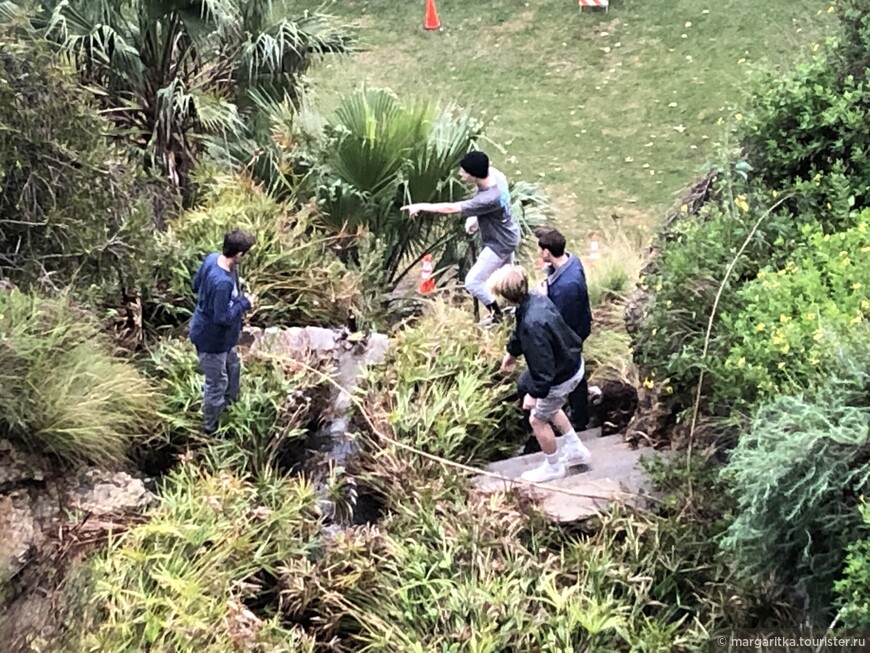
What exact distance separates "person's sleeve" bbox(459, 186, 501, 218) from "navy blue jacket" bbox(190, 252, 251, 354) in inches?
73.1

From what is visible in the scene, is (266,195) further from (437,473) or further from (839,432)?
(839,432)

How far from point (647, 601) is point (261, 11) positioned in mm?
5811

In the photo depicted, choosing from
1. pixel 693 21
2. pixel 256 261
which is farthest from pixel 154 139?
pixel 693 21

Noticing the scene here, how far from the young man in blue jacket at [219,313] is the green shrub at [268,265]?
53.5 inches

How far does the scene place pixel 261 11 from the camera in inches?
311

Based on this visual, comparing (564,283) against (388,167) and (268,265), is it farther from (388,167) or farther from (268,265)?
(268,265)

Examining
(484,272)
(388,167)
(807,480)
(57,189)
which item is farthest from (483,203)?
(807,480)

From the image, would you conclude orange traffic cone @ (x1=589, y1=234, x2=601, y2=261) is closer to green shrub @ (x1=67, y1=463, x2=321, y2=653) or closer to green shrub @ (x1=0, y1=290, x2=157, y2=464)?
green shrub @ (x1=67, y1=463, x2=321, y2=653)

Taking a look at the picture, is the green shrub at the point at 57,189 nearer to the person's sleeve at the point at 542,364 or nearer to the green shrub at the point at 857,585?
the person's sleeve at the point at 542,364

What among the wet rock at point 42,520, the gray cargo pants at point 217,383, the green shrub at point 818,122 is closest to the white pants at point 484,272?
the gray cargo pants at point 217,383

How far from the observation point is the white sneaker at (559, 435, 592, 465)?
207 inches

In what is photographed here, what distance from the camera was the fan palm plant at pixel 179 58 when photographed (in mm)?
7348

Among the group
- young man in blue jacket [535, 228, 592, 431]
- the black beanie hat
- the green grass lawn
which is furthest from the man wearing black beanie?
the green grass lawn

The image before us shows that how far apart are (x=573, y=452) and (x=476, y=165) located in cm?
210
